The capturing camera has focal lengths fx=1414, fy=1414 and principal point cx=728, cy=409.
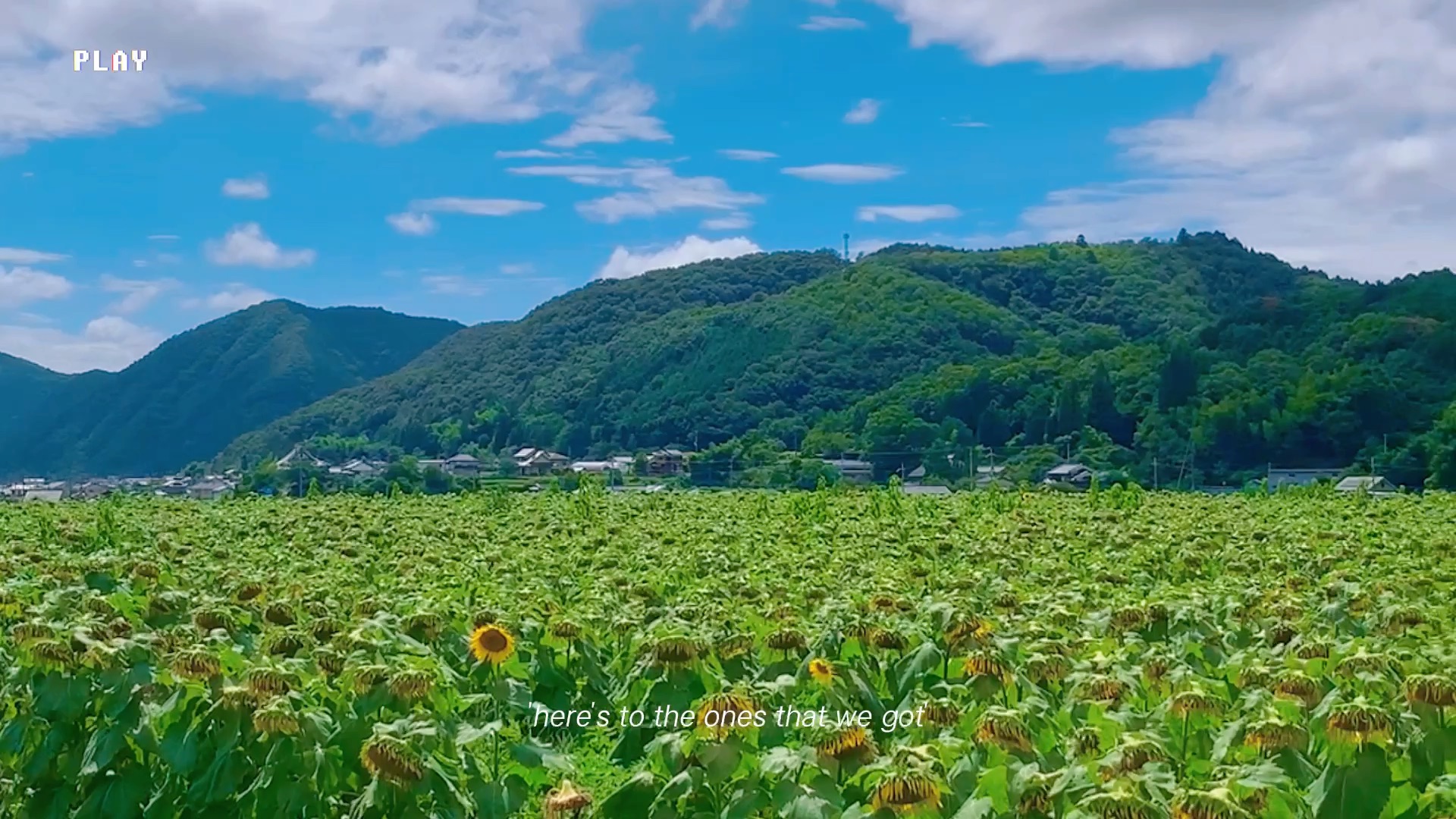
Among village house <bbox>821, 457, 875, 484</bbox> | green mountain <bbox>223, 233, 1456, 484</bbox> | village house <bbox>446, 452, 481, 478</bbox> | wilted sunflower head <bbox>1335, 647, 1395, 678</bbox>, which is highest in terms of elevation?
green mountain <bbox>223, 233, 1456, 484</bbox>

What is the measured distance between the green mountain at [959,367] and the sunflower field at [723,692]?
30180 mm

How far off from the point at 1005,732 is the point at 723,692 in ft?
2.93

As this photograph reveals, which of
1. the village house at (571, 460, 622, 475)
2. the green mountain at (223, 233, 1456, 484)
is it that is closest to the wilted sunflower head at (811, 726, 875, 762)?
the green mountain at (223, 233, 1456, 484)

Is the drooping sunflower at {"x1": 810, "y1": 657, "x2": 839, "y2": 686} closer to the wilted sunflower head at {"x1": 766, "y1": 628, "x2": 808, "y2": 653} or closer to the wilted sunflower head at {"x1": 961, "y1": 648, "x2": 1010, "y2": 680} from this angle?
the wilted sunflower head at {"x1": 961, "y1": 648, "x2": 1010, "y2": 680}

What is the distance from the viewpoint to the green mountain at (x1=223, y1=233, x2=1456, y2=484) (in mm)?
39281

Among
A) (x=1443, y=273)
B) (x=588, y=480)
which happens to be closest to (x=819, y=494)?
(x=588, y=480)

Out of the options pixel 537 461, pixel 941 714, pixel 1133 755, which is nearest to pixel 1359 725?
pixel 1133 755

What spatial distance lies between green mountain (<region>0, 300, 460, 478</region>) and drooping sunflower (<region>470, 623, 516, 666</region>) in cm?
8480

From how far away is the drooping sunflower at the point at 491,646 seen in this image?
17.9 ft

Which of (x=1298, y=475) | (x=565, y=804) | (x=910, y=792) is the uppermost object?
(x=910, y=792)

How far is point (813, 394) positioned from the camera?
64.2 meters

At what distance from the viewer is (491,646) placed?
5.48 metres

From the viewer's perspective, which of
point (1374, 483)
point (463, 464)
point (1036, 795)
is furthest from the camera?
point (463, 464)

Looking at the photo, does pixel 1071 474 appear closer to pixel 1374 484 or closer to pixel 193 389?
pixel 1374 484
